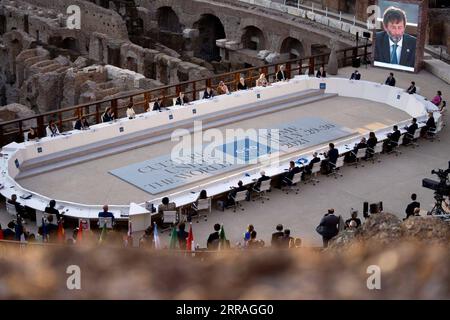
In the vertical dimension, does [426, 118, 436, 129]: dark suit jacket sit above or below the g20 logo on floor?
above

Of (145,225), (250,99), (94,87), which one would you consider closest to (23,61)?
(94,87)

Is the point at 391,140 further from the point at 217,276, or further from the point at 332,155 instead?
the point at 217,276

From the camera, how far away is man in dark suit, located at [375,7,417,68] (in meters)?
28.3

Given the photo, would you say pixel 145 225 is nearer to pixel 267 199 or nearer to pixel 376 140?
pixel 267 199

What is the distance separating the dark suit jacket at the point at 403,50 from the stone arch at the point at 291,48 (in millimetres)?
12625

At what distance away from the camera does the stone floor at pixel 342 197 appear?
58.4ft

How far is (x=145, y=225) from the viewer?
1705 cm

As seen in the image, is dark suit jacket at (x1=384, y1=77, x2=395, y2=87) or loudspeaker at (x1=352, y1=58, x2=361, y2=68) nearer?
dark suit jacket at (x1=384, y1=77, x2=395, y2=87)

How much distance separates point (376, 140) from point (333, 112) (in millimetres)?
3949

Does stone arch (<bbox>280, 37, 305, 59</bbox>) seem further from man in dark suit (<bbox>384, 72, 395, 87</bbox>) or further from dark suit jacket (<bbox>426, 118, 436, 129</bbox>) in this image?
dark suit jacket (<bbox>426, 118, 436, 129</bbox>)

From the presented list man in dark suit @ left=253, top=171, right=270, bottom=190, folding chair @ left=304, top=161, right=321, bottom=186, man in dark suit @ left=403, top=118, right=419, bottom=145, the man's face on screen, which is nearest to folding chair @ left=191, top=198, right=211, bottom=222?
man in dark suit @ left=253, top=171, right=270, bottom=190

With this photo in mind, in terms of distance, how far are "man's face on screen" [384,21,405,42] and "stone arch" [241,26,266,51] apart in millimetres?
16193

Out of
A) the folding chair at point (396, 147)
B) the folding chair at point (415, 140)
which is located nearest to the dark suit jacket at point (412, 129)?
the folding chair at point (415, 140)

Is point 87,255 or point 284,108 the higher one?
point 87,255
